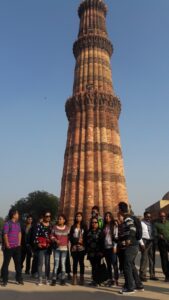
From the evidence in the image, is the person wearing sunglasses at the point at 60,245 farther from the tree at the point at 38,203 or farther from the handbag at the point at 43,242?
the tree at the point at 38,203

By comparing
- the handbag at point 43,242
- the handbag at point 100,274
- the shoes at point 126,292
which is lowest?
the shoes at point 126,292

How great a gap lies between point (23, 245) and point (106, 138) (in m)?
16.7

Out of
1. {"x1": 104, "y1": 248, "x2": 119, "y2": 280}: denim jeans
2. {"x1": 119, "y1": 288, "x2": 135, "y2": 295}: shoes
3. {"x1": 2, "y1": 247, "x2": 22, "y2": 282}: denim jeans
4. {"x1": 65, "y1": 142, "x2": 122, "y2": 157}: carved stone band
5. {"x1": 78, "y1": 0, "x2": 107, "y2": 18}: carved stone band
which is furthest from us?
{"x1": 78, "y1": 0, "x2": 107, "y2": 18}: carved stone band

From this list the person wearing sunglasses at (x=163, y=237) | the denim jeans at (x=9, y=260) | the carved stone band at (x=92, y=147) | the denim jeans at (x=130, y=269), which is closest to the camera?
the denim jeans at (x=130, y=269)

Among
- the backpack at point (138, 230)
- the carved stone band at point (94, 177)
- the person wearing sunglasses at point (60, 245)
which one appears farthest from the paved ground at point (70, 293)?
the carved stone band at point (94, 177)

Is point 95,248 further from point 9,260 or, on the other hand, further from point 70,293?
point 9,260

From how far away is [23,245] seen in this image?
9367 mm

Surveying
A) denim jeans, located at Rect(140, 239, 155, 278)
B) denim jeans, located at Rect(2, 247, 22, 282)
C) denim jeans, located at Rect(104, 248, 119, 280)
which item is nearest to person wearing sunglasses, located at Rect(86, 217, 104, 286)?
denim jeans, located at Rect(104, 248, 119, 280)

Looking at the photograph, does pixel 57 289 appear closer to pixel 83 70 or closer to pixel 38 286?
pixel 38 286

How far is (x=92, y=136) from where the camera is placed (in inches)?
995

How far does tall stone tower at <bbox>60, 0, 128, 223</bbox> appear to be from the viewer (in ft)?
78.1

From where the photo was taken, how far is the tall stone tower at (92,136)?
78.1 ft

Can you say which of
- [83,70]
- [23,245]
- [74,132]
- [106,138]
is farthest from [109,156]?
[23,245]

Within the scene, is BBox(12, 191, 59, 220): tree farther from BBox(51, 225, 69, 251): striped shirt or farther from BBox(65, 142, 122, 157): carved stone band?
BBox(51, 225, 69, 251): striped shirt
